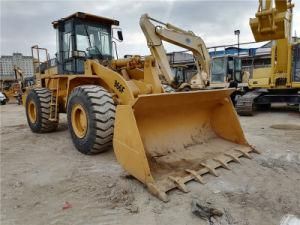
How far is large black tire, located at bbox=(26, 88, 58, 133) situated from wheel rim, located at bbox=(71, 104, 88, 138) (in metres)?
1.69

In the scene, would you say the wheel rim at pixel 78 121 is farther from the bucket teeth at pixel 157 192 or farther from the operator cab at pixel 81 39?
the bucket teeth at pixel 157 192

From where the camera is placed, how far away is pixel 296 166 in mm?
3910

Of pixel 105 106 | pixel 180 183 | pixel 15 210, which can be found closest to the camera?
pixel 15 210

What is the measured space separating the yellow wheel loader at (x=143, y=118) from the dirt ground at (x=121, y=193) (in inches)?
6.9

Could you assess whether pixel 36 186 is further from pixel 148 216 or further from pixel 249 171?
pixel 249 171

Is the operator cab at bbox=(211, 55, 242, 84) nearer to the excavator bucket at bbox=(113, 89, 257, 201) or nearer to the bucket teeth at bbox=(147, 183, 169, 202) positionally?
the excavator bucket at bbox=(113, 89, 257, 201)

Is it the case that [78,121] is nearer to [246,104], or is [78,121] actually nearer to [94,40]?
[94,40]

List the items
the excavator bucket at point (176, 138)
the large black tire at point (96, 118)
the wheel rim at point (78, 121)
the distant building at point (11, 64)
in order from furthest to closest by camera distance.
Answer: the distant building at point (11, 64) < the wheel rim at point (78, 121) < the large black tire at point (96, 118) < the excavator bucket at point (176, 138)

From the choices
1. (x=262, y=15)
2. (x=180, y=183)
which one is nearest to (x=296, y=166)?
(x=180, y=183)

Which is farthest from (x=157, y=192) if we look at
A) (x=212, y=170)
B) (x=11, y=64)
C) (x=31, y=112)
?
(x=11, y=64)

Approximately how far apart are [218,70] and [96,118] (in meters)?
→ 9.77

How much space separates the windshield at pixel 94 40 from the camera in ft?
19.5

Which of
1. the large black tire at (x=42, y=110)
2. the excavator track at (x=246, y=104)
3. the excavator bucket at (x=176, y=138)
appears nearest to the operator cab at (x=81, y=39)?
the large black tire at (x=42, y=110)

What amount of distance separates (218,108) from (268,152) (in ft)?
3.36
